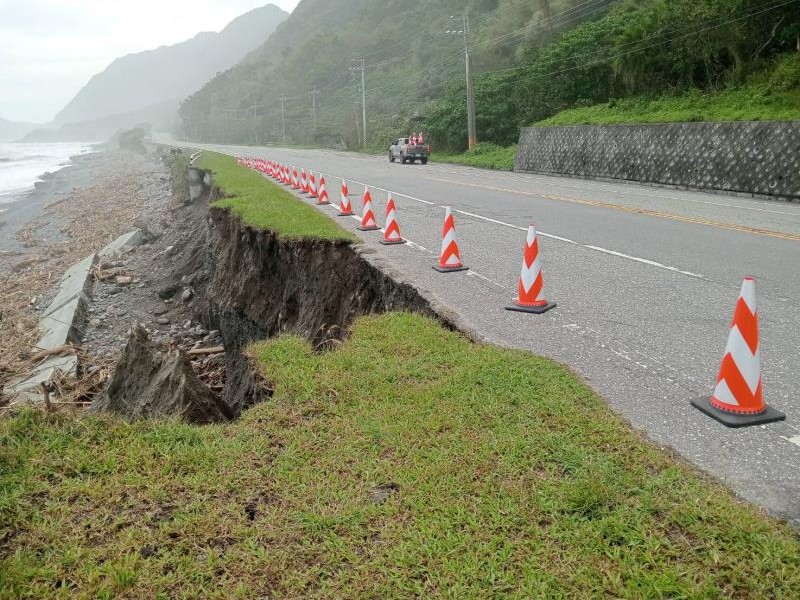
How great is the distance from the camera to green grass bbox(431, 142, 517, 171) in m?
29.8

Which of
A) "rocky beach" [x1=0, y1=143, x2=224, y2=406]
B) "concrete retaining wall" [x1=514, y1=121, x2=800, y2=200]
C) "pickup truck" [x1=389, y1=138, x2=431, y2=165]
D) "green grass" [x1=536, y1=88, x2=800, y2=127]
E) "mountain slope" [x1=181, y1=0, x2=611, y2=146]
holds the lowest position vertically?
"rocky beach" [x1=0, y1=143, x2=224, y2=406]

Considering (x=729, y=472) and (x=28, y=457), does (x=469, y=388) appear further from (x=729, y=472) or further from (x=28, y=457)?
(x=28, y=457)

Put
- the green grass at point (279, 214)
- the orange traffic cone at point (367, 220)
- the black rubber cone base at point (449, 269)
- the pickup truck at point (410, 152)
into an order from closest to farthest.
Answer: the black rubber cone base at point (449, 269) → the green grass at point (279, 214) → the orange traffic cone at point (367, 220) → the pickup truck at point (410, 152)

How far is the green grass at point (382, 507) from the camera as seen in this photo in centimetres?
247

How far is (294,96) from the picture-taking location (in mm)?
95000

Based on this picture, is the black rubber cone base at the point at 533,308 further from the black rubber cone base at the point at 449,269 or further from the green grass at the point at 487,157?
the green grass at the point at 487,157

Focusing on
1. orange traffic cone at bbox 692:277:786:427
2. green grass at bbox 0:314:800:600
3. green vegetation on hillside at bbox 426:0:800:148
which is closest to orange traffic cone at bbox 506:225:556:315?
green grass at bbox 0:314:800:600

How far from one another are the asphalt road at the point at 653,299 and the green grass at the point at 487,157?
16.4m

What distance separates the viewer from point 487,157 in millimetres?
31938

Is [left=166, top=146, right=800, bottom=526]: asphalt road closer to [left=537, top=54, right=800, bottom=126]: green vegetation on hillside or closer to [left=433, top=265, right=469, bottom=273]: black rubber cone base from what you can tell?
[left=433, top=265, right=469, bottom=273]: black rubber cone base

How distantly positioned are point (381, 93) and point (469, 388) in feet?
236

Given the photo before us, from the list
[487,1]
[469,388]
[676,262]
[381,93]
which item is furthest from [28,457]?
[381,93]

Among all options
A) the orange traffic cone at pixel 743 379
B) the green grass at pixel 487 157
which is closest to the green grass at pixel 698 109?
the green grass at pixel 487 157

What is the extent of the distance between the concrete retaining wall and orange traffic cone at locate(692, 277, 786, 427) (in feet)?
45.0
